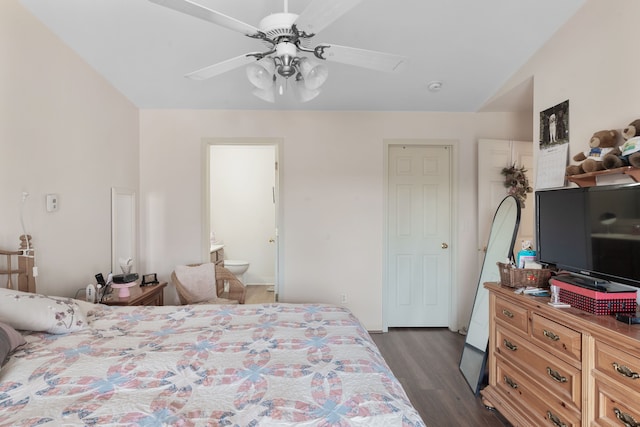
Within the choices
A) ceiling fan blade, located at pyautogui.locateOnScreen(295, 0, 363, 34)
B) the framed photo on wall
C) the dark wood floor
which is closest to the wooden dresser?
the dark wood floor

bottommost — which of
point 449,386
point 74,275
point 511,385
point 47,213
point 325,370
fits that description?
point 449,386

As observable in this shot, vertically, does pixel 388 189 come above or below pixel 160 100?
below

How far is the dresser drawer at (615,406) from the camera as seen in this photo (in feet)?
4.29

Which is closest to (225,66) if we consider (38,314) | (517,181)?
(38,314)

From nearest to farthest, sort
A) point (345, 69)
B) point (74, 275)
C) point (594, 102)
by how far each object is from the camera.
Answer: point (594, 102) → point (74, 275) → point (345, 69)

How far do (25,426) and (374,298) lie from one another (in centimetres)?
315

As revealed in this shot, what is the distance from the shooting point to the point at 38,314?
5.35ft

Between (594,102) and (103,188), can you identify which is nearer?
(594,102)

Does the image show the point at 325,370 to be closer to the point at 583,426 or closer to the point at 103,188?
the point at 583,426

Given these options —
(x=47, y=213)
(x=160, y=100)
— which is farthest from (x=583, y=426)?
(x=160, y=100)

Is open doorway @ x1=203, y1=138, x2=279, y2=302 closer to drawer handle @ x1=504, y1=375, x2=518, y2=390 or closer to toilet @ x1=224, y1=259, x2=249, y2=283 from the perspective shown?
toilet @ x1=224, y1=259, x2=249, y2=283

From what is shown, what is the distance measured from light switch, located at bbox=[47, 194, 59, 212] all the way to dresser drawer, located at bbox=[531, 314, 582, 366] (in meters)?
3.26

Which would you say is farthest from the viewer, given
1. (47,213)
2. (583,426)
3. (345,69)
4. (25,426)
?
(345,69)

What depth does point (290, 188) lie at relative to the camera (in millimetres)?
3656
